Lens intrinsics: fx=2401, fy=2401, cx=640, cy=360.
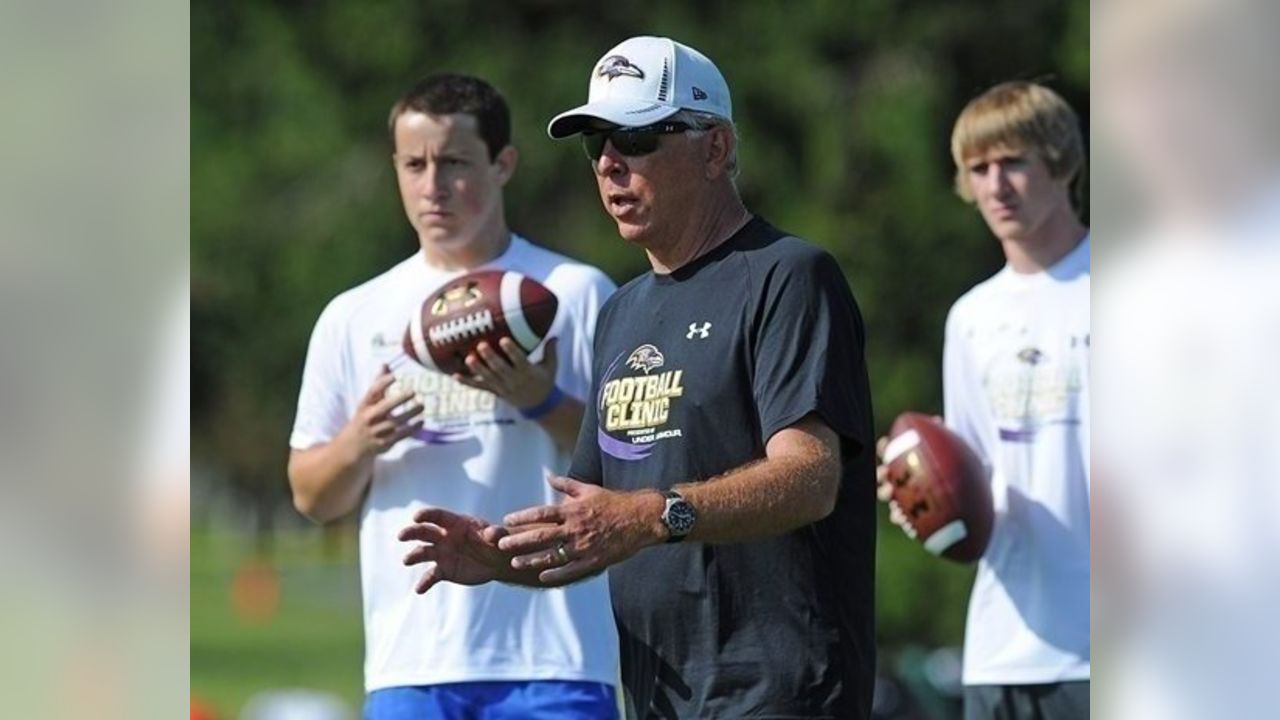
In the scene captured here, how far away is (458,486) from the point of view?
5527 millimetres

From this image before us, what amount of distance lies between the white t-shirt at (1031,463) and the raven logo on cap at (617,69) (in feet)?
6.64

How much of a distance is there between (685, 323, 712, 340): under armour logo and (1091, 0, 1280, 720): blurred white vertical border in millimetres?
662

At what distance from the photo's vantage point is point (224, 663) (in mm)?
15414

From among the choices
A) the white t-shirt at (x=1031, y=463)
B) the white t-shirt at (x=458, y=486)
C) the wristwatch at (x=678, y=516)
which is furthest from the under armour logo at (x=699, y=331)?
the white t-shirt at (x=1031, y=463)

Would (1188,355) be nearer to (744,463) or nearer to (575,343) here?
(744,463)

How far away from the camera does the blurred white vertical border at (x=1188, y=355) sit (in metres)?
3.90

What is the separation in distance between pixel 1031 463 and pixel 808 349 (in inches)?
85.3

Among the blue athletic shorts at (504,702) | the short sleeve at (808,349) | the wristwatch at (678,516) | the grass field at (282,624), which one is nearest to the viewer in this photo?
the wristwatch at (678,516)

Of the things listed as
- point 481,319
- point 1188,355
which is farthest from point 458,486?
point 1188,355

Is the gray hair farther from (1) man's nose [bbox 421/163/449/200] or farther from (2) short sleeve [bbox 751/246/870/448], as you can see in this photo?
(1) man's nose [bbox 421/163/449/200]

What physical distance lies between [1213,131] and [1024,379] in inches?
81.4

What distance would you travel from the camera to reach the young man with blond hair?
588cm

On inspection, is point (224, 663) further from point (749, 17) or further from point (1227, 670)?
point (1227, 670)

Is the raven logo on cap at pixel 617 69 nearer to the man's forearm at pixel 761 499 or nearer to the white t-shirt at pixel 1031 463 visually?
the man's forearm at pixel 761 499
